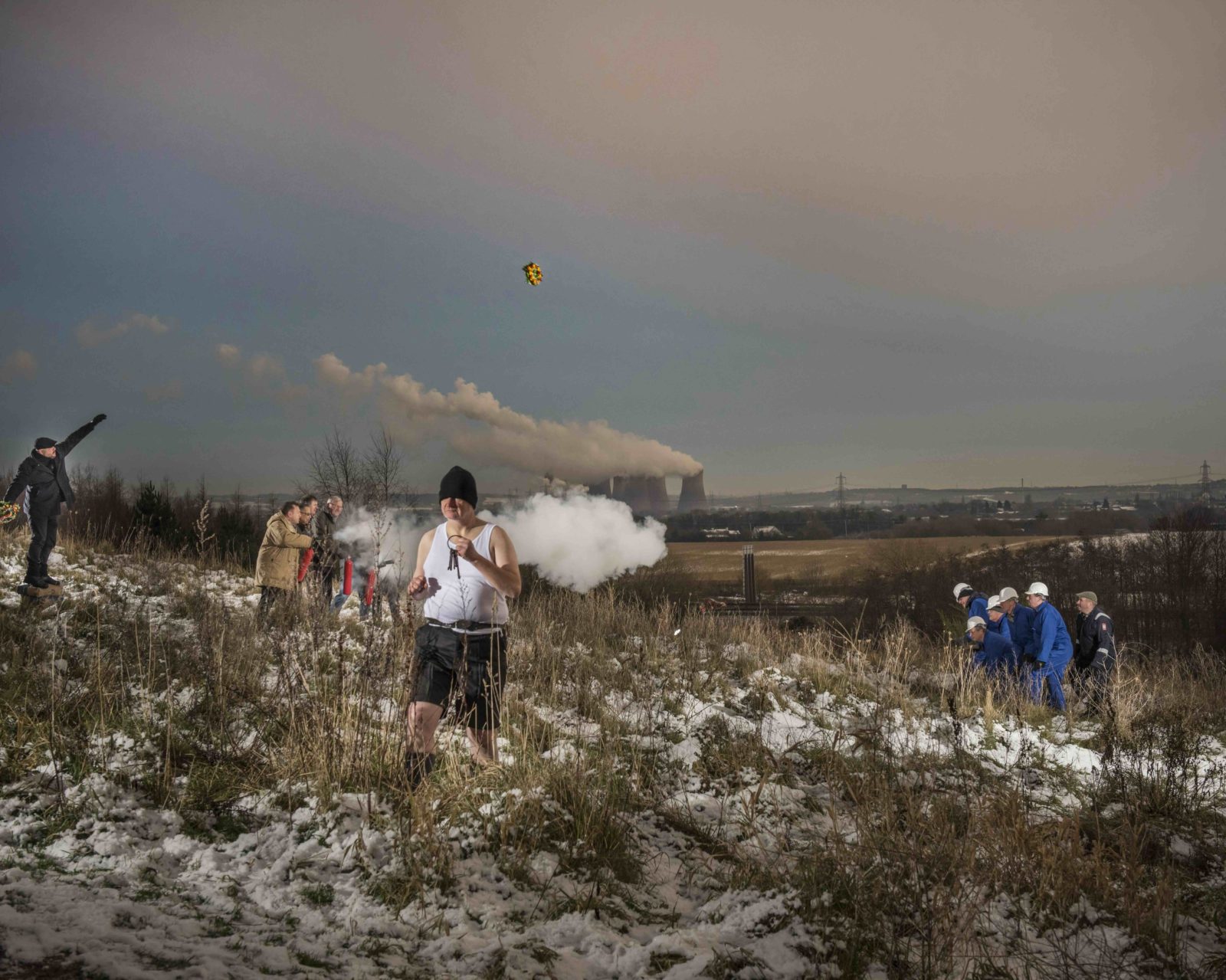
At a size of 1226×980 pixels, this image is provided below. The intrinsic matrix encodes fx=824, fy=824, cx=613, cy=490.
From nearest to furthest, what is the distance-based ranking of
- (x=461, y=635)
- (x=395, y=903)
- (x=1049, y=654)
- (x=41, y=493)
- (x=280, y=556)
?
(x=395, y=903) < (x=461, y=635) < (x=41, y=493) < (x=1049, y=654) < (x=280, y=556)

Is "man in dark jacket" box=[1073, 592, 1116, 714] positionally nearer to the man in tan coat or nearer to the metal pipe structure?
the man in tan coat

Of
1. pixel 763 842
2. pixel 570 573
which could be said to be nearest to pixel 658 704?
pixel 763 842

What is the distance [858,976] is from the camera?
3.29 meters

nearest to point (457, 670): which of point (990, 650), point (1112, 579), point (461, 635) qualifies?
point (461, 635)

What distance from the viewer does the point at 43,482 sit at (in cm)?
911

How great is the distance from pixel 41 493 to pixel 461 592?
7142mm

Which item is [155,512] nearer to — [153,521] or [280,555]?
[153,521]

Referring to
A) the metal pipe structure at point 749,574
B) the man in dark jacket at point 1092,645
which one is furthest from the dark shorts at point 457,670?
the metal pipe structure at point 749,574

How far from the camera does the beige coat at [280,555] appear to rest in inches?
377

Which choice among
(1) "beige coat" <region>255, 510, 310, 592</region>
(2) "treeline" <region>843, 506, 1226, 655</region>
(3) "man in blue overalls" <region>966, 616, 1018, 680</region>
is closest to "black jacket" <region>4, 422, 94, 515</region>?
(1) "beige coat" <region>255, 510, 310, 592</region>

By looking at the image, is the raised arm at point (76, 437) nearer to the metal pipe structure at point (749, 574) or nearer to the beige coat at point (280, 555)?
the beige coat at point (280, 555)

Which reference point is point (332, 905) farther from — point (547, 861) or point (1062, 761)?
point (1062, 761)

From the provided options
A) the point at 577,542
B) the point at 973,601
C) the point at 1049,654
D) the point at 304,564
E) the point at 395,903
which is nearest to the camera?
the point at 395,903

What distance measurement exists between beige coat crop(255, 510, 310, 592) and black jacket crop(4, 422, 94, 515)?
2.21 meters
